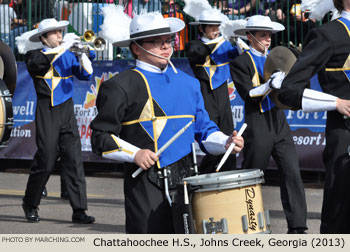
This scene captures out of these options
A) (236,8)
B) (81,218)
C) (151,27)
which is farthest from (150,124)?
(236,8)

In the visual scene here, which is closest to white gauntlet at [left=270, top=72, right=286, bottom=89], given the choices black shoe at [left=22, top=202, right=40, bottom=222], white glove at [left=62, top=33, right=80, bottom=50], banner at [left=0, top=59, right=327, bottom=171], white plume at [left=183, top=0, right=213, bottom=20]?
white glove at [left=62, top=33, right=80, bottom=50]

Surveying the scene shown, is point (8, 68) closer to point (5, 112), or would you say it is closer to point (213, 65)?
point (5, 112)

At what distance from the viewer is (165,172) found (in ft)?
16.0

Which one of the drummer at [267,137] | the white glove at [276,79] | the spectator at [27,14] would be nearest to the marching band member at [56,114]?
the drummer at [267,137]

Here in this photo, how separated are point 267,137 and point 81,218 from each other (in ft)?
7.75

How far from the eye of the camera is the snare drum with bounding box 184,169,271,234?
4363mm

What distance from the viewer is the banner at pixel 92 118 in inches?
447

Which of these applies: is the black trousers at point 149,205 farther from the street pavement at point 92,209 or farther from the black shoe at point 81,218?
the black shoe at point 81,218

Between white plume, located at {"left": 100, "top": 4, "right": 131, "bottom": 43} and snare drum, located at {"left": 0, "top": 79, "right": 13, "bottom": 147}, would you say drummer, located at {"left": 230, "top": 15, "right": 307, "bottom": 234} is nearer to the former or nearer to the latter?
white plume, located at {"left": 100, "top": 4, "right": 131, "bottom": 43}

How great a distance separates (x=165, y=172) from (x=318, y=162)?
22.1ft

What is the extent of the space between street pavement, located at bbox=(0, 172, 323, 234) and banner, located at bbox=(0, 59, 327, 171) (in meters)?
0.49

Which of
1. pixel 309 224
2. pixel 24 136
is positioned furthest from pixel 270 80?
pixel 24 136

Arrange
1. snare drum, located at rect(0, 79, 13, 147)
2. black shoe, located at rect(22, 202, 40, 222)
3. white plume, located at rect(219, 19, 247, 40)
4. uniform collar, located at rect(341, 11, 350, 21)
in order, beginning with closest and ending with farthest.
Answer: uniform collar, located at rect(341, 11, 350, 21) → snare drum, located at rect(0, 79, 13, 147) → black shoe, located at rect(22, 202, 40, 222) → white plume, located at rect(219, 19, 247, 40)

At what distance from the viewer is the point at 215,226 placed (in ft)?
14.3
